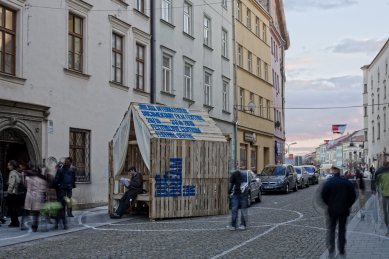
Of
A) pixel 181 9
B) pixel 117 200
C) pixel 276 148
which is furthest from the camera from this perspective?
pixel 276 148

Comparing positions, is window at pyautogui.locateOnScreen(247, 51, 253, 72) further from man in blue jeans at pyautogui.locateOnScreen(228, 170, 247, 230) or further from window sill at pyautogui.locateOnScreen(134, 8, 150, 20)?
man in blue jeans at pyautogui.locateOnScreen(228, 170, 247, 230)

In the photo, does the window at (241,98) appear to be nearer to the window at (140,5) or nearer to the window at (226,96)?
the window at (226,96)

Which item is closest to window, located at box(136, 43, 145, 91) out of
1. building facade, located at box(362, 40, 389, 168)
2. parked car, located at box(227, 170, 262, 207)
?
parked car, located at box(227, 170, 262, 207)

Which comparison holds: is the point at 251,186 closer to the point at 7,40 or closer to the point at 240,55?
the point at 7,40

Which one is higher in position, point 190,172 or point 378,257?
point 190,172

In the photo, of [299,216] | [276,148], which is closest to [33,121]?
[299,216]

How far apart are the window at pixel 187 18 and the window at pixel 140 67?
6.04 m

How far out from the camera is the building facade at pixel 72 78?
18297 millimetres

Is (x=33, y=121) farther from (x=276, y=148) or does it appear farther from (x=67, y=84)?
(x=276, y=148)

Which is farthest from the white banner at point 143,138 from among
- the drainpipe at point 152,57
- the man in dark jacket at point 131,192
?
the drainpipe at point 152,57

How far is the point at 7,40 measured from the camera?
59.4 feet

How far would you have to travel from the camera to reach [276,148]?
5462cm

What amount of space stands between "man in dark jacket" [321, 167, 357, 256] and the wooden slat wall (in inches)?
332

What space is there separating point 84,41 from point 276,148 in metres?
35.2
